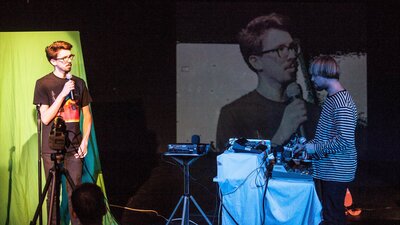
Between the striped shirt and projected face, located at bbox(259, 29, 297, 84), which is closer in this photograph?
the striped shirt

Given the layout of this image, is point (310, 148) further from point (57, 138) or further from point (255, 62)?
point (255, 62)

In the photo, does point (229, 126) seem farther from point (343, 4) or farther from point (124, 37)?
point (343, 4)

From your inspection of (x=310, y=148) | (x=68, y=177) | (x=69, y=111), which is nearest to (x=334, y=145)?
(x=310, y=148)

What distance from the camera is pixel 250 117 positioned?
5.92 metres

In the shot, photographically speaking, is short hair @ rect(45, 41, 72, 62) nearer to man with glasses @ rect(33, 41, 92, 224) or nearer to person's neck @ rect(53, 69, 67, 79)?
man with glasses @ rect(33, 41, 92, 224)

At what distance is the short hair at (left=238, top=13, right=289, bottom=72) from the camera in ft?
19.0

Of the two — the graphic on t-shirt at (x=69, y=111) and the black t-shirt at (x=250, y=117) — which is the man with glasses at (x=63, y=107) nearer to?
the graphic on t-shirt at (x=69, y=111)

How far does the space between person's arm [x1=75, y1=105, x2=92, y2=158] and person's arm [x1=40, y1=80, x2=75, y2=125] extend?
0.94 feet

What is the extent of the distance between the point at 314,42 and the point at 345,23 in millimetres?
473

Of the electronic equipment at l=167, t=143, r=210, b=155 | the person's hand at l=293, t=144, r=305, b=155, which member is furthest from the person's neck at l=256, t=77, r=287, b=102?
the person's hand at l=293, t=144, r=305, b=155

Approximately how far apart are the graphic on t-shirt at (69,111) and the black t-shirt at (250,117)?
115 inches

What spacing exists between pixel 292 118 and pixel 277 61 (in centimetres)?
80

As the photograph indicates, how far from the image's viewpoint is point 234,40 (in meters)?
5.84

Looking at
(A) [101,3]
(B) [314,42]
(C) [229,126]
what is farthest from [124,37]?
(B) [314,42]
